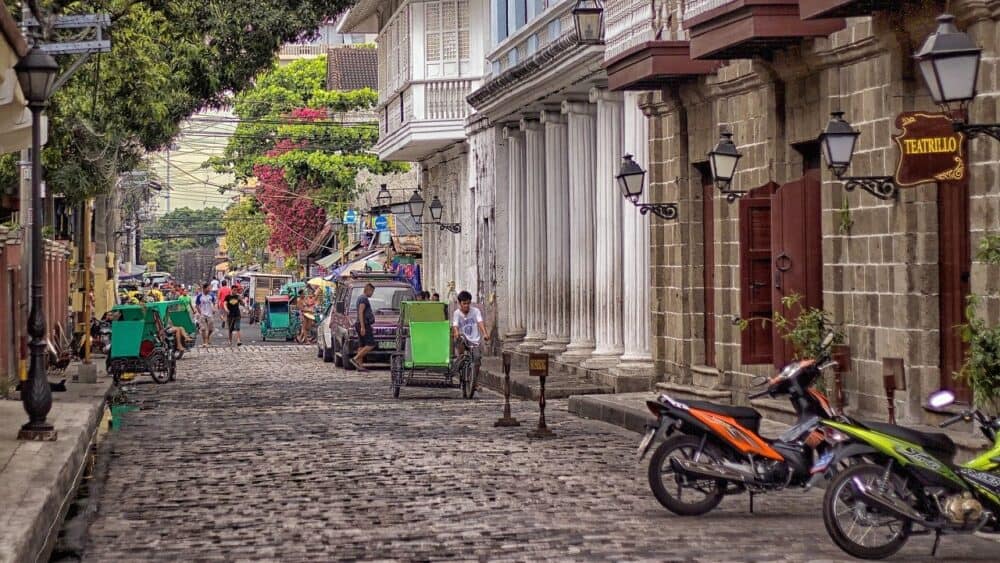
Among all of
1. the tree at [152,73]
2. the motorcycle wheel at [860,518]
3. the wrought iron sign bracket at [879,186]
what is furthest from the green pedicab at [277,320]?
the motorcycle wheel at [860,518]

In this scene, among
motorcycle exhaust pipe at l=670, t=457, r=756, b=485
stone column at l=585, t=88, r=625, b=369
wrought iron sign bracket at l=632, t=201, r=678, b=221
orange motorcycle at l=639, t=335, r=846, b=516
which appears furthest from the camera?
stone column at l=585, t=88, r=625, b=369

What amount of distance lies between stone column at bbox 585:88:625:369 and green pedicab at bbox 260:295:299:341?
2772cm

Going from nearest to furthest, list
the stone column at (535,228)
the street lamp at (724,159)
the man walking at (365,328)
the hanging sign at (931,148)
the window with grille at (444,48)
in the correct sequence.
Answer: the hanging sign at (931,148) → the street lamp at (724,159) → the stone column at (535,228) → the man walking at (365,328) → the window with grille at (444,48)

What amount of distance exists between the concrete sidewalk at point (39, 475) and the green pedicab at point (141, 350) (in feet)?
21.5

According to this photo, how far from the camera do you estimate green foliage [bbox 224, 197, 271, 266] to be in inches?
4075

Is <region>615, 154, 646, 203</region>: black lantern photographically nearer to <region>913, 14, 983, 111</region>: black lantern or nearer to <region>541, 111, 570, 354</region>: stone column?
<region>541, 111, 570, 354</region>: stone column

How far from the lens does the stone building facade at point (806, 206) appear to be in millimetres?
14781

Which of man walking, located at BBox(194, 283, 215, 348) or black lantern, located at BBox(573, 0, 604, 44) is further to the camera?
man walking, located at BBox(194, 283, 215, 348)

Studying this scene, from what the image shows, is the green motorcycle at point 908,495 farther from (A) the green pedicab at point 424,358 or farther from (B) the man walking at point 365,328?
(B) the man walking at point 365,328

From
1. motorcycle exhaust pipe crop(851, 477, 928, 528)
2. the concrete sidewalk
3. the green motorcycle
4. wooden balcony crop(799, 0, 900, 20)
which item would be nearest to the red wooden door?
wooden balcony crop(799, 0, 900, 20)

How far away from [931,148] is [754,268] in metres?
5.15

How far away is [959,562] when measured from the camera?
9828 mm

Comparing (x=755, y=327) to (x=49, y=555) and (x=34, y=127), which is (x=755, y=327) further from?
(x=49, y=555)

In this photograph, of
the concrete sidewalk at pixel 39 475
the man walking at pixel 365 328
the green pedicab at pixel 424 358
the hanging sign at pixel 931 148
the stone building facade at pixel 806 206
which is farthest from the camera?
the man walking at pixel 365 328
